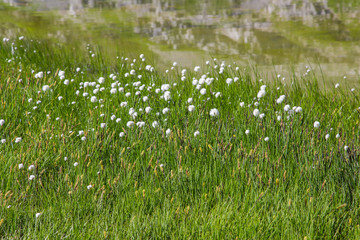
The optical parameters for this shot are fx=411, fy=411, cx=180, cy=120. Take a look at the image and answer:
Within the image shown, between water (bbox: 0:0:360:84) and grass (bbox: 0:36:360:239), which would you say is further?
water (bbox: 0:0:360:84)

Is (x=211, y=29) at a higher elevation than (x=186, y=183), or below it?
higher

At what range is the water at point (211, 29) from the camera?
9250mm

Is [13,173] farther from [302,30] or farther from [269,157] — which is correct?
[302,30]

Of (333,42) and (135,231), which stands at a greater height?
(333,42)

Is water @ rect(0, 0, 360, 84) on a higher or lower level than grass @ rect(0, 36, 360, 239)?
higher

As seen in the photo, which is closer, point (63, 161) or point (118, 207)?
point (118, 207)

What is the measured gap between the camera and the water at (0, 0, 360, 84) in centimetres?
925

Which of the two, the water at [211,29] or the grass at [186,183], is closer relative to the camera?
the grass at [186,183]

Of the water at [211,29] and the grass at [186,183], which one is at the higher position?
the water at [211,29]

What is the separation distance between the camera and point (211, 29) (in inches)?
500

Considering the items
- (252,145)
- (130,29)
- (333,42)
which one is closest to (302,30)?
(333,42)

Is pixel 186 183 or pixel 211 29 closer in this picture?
pixel 186 183

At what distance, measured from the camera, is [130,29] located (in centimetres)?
1292

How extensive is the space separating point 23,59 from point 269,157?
16.0ft
